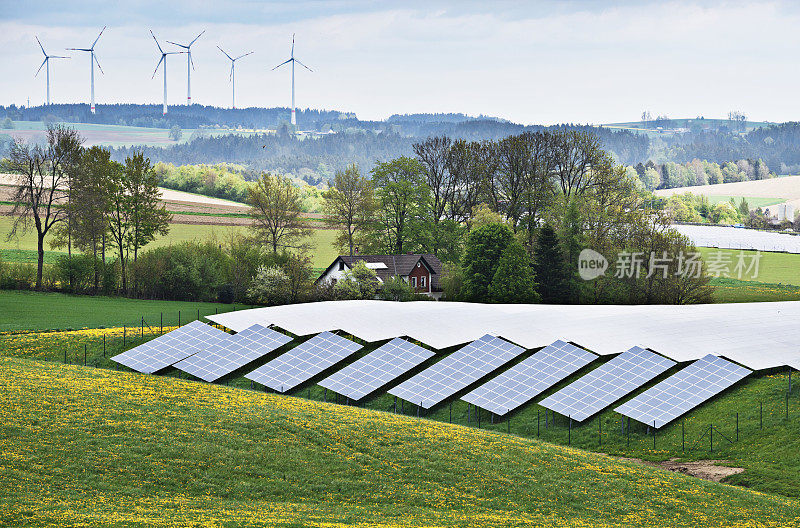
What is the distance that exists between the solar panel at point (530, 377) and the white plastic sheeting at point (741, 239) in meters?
83.1

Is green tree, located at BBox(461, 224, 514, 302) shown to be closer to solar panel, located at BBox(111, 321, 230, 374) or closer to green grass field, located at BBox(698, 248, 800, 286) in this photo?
solar panel, located at BBox(111, 321, 230, 374)

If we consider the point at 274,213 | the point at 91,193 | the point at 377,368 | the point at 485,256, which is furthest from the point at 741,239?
the point at 377,368

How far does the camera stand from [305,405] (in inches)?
1955

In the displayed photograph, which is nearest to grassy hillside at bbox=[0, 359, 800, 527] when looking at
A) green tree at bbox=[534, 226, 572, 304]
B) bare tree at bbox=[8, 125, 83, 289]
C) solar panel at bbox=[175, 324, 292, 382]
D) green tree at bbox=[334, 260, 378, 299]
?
solar panel at bbox=[175, 324, 292, 382]

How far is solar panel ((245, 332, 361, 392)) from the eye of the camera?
56312mm

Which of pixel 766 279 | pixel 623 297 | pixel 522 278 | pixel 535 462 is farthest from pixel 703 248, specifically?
pixel 535 462

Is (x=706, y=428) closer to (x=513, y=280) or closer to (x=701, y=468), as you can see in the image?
(x=701, y=468)

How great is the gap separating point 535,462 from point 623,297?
51369 mm

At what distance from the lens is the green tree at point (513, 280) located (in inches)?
3292

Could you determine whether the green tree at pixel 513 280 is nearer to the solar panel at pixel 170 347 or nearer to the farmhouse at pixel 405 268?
the farmhouse at pixel 405 268

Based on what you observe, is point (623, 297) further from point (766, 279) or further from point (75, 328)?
point (75, 328)

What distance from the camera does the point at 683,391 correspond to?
51.1 metres

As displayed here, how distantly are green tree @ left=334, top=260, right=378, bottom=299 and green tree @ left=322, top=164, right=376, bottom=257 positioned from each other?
19441 millimetres

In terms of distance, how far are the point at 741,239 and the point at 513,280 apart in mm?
77503
